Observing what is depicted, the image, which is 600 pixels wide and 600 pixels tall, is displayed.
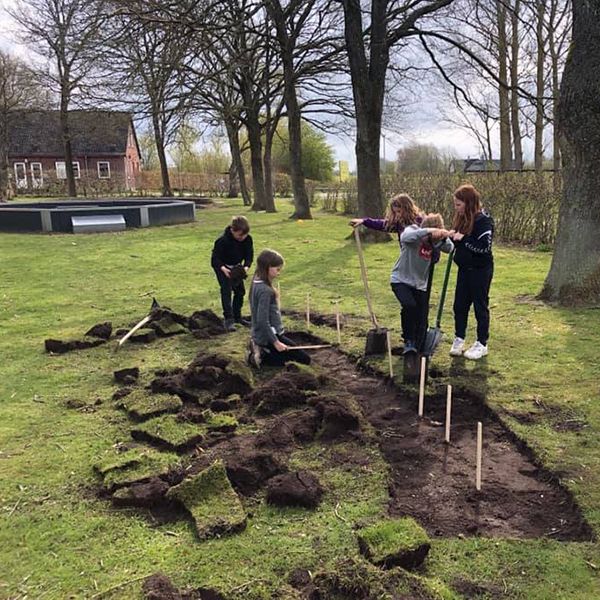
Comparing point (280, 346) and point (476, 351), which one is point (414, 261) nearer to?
point (476, 351)

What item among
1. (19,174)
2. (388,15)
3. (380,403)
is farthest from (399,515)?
(19,174)

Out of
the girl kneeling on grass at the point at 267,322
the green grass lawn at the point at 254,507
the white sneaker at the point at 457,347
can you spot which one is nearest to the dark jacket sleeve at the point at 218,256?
the green grass lawn at the point at 254,507

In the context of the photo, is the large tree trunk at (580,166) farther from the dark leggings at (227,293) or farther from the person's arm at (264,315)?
the person's arm at (264,315)

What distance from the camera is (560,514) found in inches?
139

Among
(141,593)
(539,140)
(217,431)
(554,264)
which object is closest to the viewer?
(141,593)

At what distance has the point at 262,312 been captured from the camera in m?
6.00

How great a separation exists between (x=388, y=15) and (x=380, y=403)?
13690 mm

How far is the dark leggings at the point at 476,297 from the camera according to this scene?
20.6ft

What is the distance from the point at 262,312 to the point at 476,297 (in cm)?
225

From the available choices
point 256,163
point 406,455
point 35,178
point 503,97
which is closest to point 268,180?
point 256,163

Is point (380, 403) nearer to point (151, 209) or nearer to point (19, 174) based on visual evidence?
point (151, 209)

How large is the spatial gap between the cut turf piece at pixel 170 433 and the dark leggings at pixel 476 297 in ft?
10.5

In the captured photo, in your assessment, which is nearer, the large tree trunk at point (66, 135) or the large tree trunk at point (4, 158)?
the large tree trunk at point (66, 135)

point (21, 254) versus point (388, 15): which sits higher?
point (388, 15)
